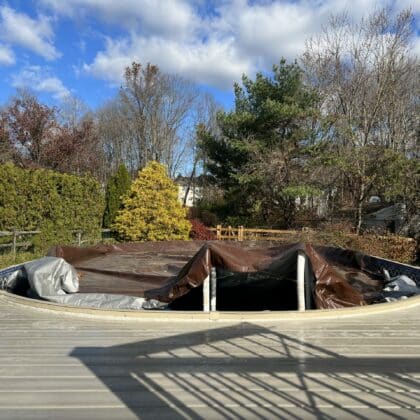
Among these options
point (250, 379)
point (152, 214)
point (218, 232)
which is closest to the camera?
point (250, 379)

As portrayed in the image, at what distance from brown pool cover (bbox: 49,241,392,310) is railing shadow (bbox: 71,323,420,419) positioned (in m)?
1.10

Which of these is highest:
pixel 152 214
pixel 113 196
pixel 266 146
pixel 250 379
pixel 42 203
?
pixel 266 146

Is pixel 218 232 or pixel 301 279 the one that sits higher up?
pixel 218 232

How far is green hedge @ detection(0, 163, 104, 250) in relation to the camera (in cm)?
923

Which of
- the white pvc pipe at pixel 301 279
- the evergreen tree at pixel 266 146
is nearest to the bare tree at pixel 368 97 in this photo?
the evergreen tree at pixel 266 146

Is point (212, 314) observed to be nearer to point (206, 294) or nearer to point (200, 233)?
point (206, 294)

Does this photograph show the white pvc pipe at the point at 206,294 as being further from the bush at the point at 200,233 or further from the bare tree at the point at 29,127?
the bare tree at the point at 29,127

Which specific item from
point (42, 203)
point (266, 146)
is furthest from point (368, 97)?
point (42, 203)

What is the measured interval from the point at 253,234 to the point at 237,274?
7929 mm

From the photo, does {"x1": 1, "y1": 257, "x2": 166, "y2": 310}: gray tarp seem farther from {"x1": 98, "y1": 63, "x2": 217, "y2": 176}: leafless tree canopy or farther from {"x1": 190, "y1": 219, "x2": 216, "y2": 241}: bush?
{"x1": 98, "y1": 63, "x2": 217, "y2": 176}: leafless tree canopy

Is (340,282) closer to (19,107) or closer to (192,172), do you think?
(19,107)

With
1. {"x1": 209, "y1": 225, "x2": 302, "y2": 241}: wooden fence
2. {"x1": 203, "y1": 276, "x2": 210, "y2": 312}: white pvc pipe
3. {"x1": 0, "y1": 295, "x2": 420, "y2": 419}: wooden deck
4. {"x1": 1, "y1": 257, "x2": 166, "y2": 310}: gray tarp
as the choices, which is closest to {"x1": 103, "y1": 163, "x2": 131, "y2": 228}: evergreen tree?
{"x1": 209, "y1": 225, "x2": 302, "y2": 241}: wooden fence

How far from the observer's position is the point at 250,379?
2.62m

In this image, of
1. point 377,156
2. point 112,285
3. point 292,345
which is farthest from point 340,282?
point 377,156
